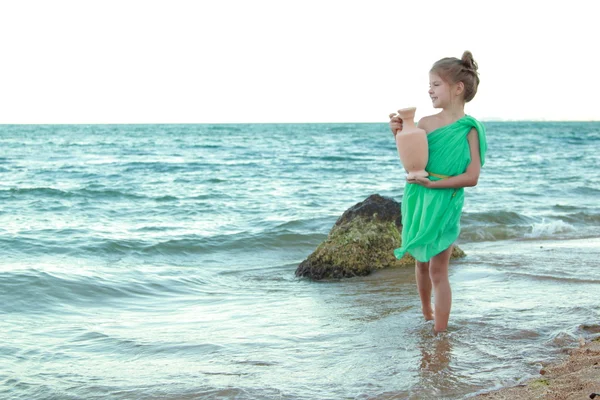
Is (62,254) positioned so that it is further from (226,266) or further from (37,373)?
(37,373)

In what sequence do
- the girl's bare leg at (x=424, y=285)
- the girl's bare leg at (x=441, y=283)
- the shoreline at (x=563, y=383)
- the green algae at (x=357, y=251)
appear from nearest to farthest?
the shoreline at (x=563, y=383)
the girl's bare leg at (x=441, y=283)
the girl's bare leg at (x=424, y=285)
the green algae at (x=357, y=251)

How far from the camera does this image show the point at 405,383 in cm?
318

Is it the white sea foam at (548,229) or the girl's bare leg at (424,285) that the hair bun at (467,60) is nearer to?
the girl's bare leg at (424,285)

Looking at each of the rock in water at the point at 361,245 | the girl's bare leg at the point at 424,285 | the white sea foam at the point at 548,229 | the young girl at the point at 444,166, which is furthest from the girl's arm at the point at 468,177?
the white sea foam at the point at 548,229

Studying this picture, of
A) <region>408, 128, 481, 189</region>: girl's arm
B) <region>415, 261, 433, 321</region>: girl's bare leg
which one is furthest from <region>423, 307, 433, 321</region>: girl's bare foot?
<region>408, 128, 481, 189</region>: girl's arm

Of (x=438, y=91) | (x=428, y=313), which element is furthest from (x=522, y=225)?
(x=438, y=91)

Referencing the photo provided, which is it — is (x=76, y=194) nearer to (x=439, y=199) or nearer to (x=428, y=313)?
(x=428, y=313)

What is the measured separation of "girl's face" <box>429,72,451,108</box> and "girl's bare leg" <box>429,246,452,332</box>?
0.82 m

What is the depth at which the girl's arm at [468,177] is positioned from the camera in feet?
12.1

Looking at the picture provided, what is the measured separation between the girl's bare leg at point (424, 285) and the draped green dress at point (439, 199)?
190mm

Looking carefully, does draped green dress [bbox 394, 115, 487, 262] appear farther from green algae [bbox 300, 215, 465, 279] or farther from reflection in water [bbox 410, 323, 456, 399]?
green algae [bbox 300, 215, 465, 279]

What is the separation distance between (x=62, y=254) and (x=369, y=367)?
18.1 feet

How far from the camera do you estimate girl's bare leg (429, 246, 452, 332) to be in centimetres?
385

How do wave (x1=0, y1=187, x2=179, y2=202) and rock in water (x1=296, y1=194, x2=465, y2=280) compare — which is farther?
wave (x1=0, y1=187, x2=179, y2=202)
